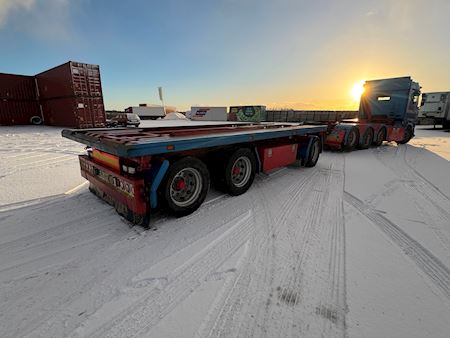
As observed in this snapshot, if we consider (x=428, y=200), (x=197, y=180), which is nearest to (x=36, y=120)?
(x=197, y=180)

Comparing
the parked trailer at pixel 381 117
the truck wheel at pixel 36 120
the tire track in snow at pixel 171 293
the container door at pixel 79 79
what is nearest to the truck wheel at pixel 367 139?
the parked trailer at pixel 381 117

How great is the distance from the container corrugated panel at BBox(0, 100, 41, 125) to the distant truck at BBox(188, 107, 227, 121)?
2630 cm

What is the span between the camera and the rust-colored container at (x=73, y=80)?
15.9 meters

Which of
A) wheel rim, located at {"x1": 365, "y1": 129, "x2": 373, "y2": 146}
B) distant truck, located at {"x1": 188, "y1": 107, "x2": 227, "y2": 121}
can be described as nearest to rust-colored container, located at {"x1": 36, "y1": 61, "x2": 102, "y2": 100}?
wheel rim, located at {"x1": 365, "y1": 129, "x2": 373, "y2": 146}

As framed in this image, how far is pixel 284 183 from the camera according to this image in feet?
16.6

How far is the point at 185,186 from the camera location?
11.1 feet

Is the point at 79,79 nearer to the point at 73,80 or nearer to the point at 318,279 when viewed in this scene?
the point at 73,80

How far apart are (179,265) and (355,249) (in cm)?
207

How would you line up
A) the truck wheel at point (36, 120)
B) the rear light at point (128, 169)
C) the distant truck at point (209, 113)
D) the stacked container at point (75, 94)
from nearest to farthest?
the rear light at point (128, 169) < the stacked container at point (75, 94) < the truck wheel at point (36, 120) < the distant truck at point (209, 113)

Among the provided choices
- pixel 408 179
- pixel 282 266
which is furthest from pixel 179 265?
pixel 408 179

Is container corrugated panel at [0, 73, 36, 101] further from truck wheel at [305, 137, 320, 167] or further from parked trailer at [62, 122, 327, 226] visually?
truck wheel at [305, 137, 320, 167]

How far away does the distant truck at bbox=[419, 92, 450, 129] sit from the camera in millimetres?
18500

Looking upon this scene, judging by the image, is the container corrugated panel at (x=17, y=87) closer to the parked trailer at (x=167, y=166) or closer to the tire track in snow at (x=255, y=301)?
the parked trailer at (x=167, y=166)

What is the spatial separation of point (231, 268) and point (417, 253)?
220 cm
